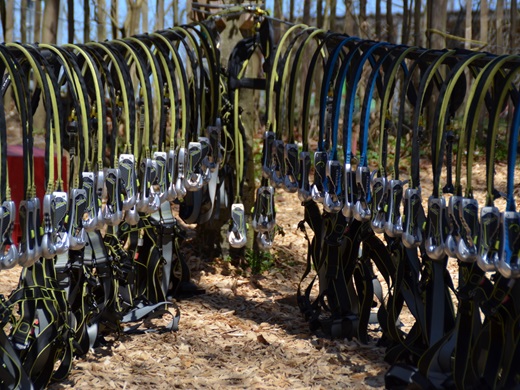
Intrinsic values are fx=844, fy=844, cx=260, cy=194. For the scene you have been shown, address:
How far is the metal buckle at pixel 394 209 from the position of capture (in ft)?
11.5

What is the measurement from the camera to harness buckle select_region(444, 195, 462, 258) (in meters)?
3.11

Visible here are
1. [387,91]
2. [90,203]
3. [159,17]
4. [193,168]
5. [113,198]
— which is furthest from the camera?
[159,17]

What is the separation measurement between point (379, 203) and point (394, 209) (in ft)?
0.32

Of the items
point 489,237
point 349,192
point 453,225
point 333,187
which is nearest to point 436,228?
point 453,225

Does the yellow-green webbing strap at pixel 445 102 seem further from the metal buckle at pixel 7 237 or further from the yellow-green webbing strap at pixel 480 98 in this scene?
the metal buckle at pixel 7 237

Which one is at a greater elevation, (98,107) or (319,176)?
(98,107)

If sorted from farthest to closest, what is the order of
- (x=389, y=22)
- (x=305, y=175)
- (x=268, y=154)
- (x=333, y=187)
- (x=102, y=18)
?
(x=389, y=22) → (x=102, y=18) → (x=268, y=154) → (x=305, y=175) → (x=333, y=187)

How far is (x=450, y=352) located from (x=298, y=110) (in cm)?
786

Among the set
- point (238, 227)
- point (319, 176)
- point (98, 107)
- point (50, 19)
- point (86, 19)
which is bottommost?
point (238, 227)

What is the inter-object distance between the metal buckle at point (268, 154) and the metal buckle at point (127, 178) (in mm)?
887

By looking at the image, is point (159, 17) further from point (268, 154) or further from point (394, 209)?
point (394, 209)

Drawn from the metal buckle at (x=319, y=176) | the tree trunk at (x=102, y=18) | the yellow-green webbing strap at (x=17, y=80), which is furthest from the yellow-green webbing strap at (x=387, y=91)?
the tree trunk at (x=102, y=18)

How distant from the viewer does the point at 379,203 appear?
3.61 metres

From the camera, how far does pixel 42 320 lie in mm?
3523
